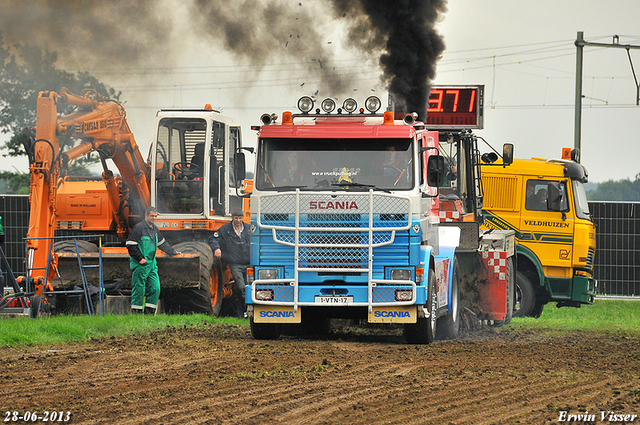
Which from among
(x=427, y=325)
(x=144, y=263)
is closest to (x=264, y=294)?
(x=427, y=325)

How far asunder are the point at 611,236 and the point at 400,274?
17.2 metres

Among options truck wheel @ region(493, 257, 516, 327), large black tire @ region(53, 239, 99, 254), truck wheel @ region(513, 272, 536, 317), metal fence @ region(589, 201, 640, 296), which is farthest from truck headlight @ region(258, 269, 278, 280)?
metal fence @ region(589, 201, 640, 296)

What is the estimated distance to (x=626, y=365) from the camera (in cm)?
1136

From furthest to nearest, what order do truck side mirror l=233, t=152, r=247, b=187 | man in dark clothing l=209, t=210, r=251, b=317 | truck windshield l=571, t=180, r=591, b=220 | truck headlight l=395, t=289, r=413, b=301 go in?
truck windshield l=571, t=180, r=591, b=220
man in dark clothing l=209, t=210, r=251, b=317
truck side mirror l=233, t=152, r=247, b=187
truck headlight l=395, t=289, r=413, b=301

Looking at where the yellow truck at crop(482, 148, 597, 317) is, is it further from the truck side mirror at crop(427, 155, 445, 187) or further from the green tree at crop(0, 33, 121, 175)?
the green tree at crop(0, 33, 121, 175)

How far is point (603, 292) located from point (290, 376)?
2046 centimetres

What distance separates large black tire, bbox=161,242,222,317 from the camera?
675 inches

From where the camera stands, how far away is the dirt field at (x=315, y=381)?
809cm

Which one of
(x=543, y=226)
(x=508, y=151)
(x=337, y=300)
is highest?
(x=508, y=151)

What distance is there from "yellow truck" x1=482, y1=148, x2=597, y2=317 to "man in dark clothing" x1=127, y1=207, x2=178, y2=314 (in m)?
7.13

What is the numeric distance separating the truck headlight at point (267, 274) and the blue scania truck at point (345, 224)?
14mm

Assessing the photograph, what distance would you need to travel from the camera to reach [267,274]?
1316 cm

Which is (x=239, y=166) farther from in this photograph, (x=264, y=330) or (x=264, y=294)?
(x=264, y=330)

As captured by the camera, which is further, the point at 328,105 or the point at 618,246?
the point at 618,246
